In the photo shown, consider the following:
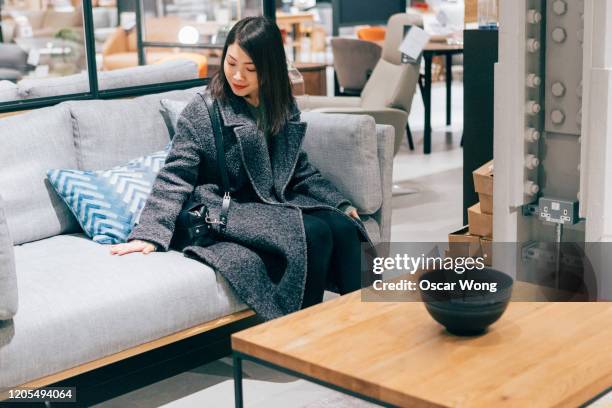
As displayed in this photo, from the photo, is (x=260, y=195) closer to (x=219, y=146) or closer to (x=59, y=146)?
(x=219, y=146)

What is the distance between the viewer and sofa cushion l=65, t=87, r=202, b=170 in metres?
3.10

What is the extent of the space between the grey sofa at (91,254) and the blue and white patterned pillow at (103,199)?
0.06 m

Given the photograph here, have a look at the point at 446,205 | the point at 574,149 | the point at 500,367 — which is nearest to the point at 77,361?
the point at 500,367

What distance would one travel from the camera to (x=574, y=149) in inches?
103

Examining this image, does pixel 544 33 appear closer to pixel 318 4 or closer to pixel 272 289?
pixel 272 289

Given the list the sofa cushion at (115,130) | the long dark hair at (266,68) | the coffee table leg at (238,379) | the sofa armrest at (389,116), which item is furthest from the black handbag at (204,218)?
the sofa armrest at (389,116)

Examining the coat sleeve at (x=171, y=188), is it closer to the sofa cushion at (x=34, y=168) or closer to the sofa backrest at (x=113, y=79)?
the sofa cushion at (x=34, y=168)

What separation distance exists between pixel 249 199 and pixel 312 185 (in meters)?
0.23

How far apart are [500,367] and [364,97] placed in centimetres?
371

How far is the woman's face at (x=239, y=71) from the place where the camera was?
2949 millimetres

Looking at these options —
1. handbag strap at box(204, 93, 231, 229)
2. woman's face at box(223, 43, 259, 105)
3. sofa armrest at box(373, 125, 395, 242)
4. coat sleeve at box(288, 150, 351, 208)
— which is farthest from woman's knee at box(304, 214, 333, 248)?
woman's face at box(223, 43, 259, 105)

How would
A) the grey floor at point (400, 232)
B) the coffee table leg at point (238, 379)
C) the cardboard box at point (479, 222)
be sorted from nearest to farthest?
the coffee table leg at point (238, 379)
the grey floor at point (400, 232)
the cardboard box at point (479, 222)

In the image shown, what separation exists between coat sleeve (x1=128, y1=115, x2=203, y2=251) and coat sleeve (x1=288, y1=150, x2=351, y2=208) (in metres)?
0.36

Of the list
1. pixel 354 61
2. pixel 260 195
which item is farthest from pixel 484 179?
pixel 354 61
